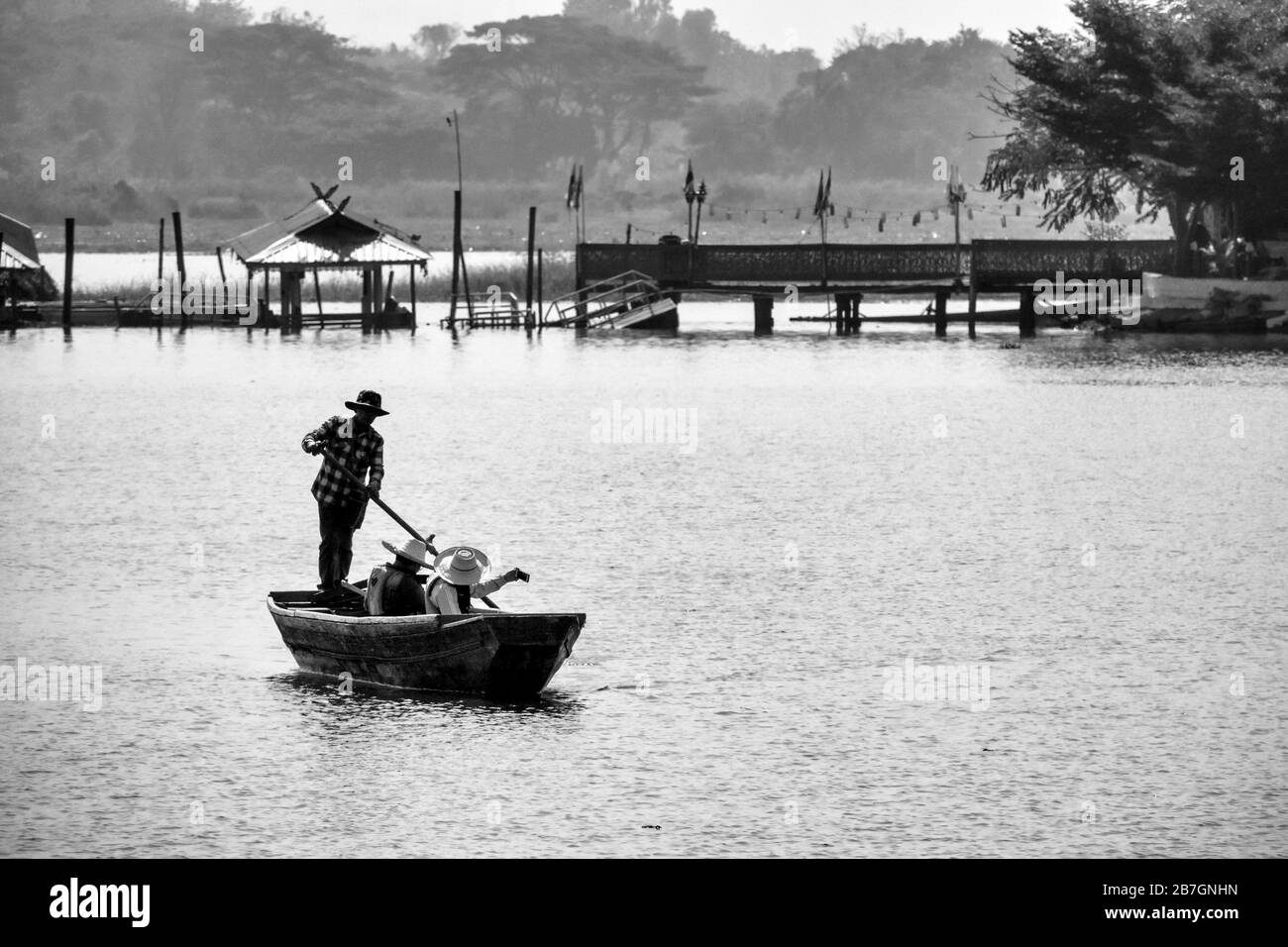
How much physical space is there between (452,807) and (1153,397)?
119ft

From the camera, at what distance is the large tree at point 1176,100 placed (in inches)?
2781

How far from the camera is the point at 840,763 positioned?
17.4 m

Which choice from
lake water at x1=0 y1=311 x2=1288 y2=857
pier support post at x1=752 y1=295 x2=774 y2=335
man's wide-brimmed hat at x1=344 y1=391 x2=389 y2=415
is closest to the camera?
lake water at x1=0 y1=311 x2=1288 y2=857

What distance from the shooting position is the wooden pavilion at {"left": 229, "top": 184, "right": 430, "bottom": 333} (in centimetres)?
7475

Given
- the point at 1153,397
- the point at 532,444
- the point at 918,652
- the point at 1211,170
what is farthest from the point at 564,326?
the point at 918,652

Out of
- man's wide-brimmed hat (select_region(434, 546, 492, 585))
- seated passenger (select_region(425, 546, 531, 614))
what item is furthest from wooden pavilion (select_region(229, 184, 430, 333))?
man's wide-brimmed hat (select_region(434, 546, 492, 585))

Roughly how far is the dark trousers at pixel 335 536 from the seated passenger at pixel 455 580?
1.78 meters

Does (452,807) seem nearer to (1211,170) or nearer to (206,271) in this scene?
(1211,170)

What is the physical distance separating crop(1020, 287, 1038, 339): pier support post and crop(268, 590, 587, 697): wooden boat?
2250 inches

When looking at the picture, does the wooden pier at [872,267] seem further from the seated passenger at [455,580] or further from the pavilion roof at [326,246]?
the seated passenger at [455,580]

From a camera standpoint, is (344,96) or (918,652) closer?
(918,652)

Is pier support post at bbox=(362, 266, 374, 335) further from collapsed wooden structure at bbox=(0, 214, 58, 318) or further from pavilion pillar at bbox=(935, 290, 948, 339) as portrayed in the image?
pavilion pillar at bbox=(935, 290, 948, 339)

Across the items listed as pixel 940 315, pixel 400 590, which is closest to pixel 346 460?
pixel 400 590

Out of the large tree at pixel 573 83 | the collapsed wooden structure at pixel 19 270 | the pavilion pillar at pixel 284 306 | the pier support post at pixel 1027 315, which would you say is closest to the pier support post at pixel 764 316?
the pier support post at pixel 1027 315
